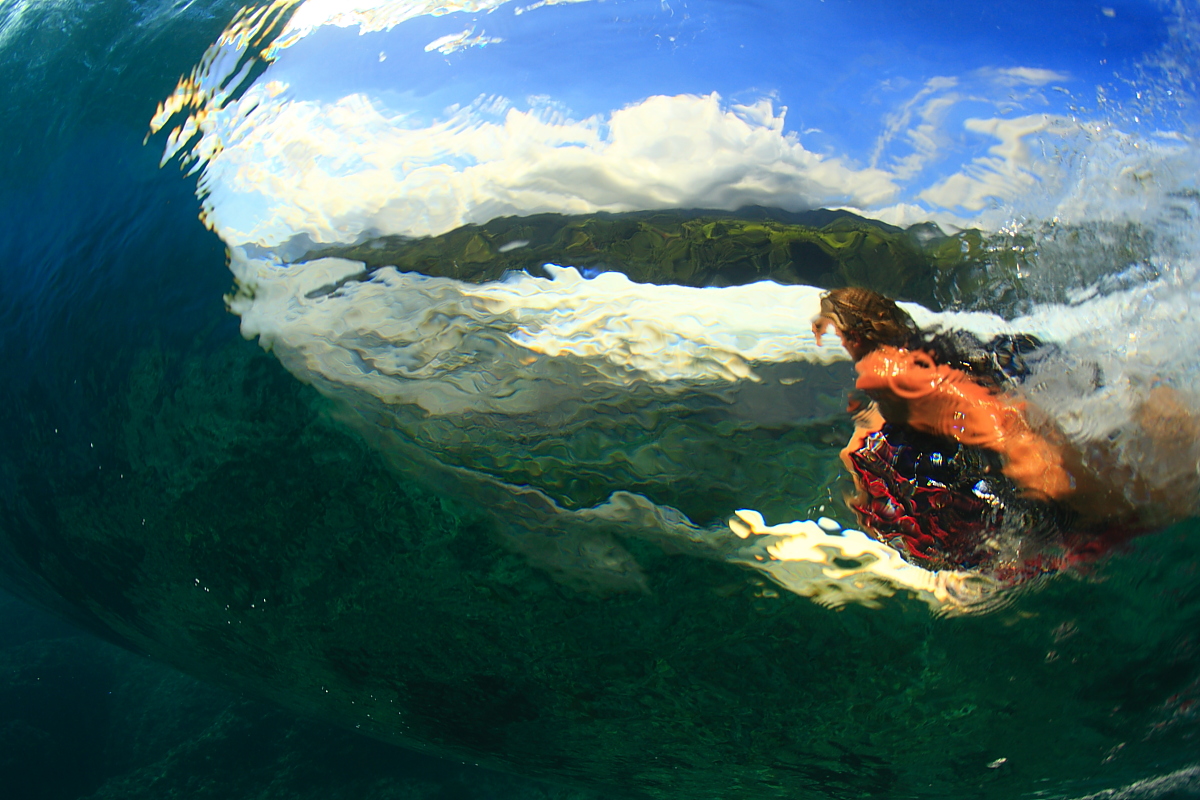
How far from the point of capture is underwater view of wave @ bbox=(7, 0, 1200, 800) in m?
1.17

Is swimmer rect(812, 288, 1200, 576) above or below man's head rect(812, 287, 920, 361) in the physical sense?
below

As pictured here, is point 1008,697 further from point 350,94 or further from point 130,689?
point 130,689

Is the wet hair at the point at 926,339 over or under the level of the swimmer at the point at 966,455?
over

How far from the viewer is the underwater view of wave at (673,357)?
1167 mm

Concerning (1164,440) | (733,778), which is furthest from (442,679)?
(1164,440)

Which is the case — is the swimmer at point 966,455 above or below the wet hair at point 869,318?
below

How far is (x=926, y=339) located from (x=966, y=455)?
23 cm

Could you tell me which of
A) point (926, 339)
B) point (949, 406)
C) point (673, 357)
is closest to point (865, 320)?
point (926, 339)

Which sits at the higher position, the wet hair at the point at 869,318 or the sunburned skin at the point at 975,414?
the wet hair at the point at 869,318

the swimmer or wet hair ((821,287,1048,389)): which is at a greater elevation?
wet hair ((821,287,1048,389))

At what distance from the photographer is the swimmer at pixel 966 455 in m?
1.17

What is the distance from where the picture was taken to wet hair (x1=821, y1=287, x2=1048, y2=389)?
1.16 metres

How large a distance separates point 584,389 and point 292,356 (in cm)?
62

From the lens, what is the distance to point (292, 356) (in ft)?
4.70
